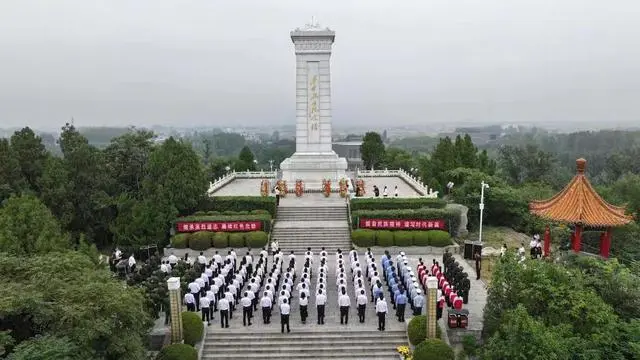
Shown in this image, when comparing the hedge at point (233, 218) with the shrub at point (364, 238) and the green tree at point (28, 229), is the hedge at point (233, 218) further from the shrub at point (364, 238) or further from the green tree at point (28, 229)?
the green tree at point (28, 229)

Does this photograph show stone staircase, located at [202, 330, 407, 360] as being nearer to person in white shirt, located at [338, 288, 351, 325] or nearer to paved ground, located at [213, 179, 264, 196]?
person in white shirt, located at [338, 288, 351, 325]

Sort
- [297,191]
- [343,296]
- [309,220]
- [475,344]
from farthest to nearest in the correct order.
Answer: [297,191] < [309,220] < [343,296] < [475,344]

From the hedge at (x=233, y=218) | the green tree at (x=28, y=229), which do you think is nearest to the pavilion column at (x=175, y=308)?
the green tree at (x=28, y=229)

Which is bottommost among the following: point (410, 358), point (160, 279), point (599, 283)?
point (410, 358)

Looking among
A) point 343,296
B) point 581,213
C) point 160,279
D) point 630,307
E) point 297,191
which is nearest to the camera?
point 630,307

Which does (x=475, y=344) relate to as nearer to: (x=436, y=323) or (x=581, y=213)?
(x=436, y=323)

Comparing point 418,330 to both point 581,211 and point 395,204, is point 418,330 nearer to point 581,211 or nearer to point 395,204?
point 581,211

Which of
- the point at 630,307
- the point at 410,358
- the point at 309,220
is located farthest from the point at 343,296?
the point at 309,220

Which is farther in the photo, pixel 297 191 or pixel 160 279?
pixel 297 191

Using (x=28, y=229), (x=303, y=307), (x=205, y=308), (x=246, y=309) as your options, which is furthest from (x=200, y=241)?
(x=303, y=307)
